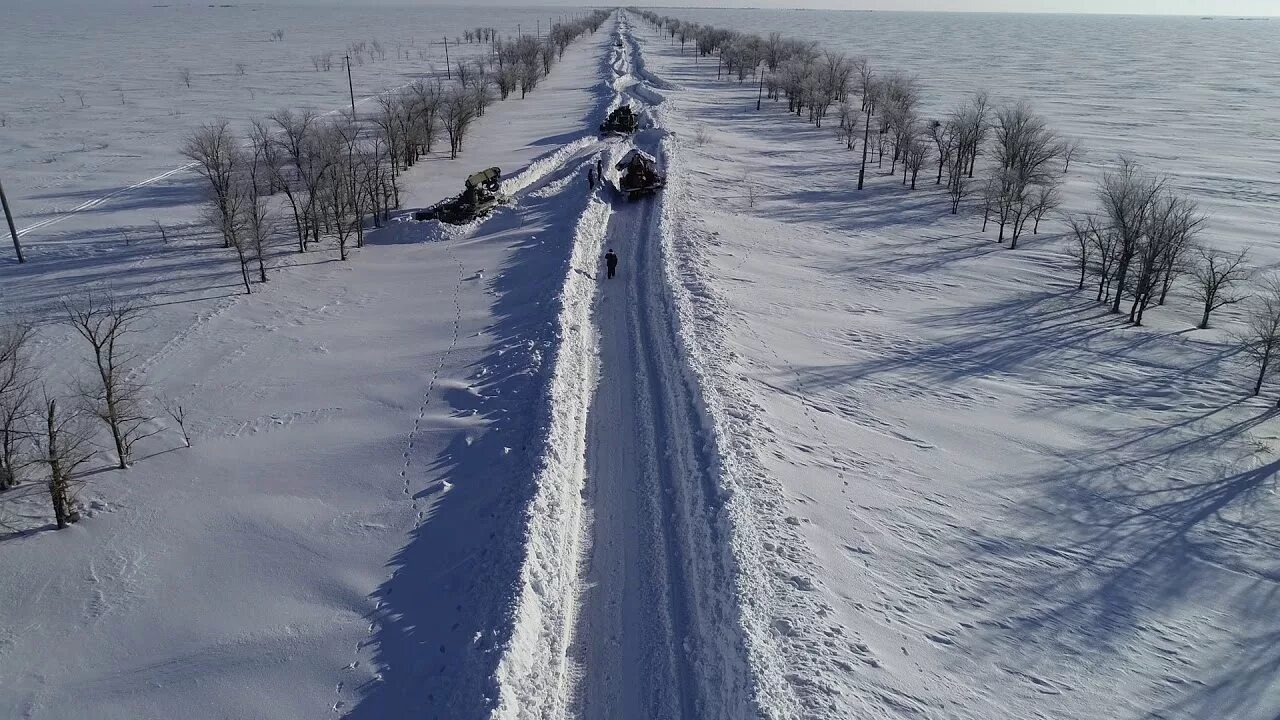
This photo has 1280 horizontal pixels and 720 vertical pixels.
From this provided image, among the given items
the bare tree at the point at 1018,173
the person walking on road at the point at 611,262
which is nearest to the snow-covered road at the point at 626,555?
the person walking on road at the point at 611,262

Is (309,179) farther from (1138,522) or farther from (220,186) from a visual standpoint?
(1138,522)

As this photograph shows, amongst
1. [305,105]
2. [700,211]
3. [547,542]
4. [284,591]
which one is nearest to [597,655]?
[547,542]

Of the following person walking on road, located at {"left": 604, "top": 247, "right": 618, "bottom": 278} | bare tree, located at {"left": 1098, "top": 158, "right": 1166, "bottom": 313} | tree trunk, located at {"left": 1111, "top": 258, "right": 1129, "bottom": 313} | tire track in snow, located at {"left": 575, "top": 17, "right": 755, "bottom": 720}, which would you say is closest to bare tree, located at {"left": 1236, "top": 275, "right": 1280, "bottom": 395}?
tree trunk, located at {"left": 1111, "top": 258, "right": 1129, "bottom": 313}

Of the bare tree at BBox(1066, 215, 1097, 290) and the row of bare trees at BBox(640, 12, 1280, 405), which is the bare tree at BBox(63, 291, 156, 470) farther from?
the bare tree at BBox(1066, 215, 1097, 290)

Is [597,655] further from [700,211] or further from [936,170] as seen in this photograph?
[936,170]

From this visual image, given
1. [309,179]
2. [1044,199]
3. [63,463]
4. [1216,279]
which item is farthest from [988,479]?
[309,179]

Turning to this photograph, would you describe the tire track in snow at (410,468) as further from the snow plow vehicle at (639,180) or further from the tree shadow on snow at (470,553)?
the snow plow vehicle at (639,180)

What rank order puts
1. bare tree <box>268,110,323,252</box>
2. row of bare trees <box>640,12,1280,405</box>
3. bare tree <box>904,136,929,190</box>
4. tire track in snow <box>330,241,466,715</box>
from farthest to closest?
1. bare tree <box>904,136,929,190</box>
2. bare tree <box>268,110,323,252</box>
3. row of bare trees <box>640,12,1280,405</box>
4. tire track in snow <box>330,241,466,715</box>
